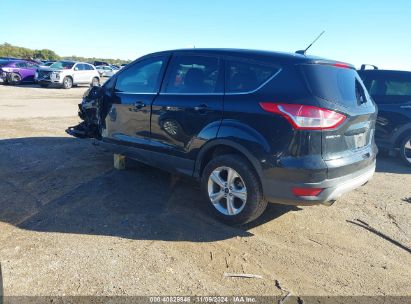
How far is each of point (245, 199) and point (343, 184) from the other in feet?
3.20

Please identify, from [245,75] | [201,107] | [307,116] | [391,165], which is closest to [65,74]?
[391,165]

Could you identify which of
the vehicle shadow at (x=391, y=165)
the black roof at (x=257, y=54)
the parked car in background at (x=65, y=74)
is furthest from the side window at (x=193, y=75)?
the parked car in background at (x=65, y=74)

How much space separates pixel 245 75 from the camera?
3844 millimetres

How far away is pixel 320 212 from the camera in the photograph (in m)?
4.59

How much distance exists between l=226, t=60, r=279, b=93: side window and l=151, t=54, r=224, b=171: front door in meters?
0.12

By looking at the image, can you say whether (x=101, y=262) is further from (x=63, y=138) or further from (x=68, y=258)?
(x=63, y=138)

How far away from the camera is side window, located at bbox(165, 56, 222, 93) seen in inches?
163

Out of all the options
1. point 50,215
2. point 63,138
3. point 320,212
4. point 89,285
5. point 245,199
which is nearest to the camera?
point 89,285

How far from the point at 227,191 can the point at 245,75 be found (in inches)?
48.9

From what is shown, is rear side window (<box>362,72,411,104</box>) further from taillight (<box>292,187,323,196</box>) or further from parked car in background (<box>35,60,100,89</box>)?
parked car in background (<box>35,60,100,89</box>)

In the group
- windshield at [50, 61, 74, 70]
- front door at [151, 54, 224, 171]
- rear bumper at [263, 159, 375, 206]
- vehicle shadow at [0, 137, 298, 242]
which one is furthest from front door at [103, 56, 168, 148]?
windshield at [50, 61, 74, 70]

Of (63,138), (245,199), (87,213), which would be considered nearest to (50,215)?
(87,213)

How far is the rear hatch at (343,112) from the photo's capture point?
11.4 ft

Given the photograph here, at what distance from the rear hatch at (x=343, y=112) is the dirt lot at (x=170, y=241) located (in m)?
0.84
